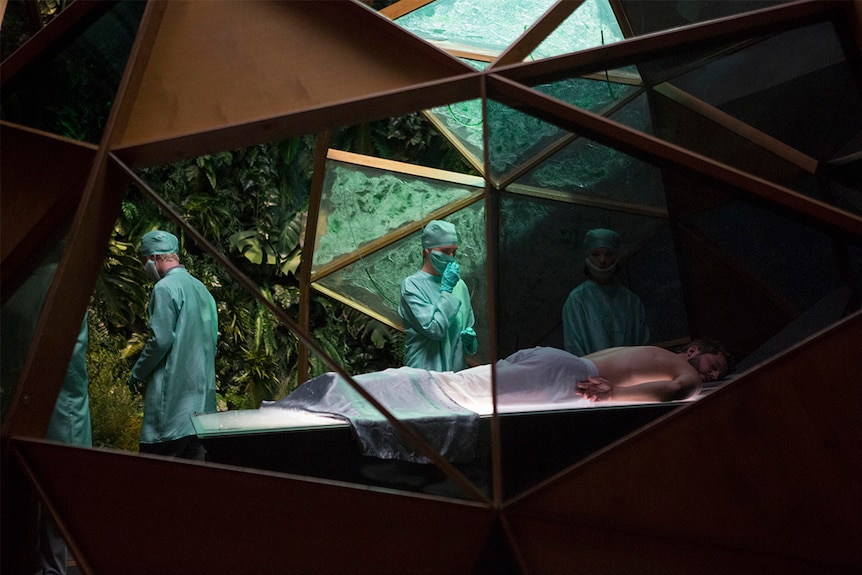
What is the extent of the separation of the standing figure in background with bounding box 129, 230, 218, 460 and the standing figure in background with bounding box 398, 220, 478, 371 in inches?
43.4

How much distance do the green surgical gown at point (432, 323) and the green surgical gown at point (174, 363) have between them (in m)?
1.12

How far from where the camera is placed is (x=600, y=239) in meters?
3.08

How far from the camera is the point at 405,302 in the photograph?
5.35 meters

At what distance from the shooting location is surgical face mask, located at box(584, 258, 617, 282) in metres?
3.05

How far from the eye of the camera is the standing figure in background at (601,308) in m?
3.05

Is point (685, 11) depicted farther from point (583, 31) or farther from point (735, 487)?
point (735, 487)

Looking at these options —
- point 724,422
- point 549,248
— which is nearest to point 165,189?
point 549,248

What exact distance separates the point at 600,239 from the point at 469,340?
2.52m

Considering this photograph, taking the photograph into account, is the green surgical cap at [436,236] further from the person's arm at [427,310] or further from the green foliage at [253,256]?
the green foliage at [253,256]

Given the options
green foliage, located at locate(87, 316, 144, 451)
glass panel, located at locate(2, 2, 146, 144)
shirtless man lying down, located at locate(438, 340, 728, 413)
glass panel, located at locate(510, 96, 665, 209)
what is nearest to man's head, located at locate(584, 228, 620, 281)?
glass panel, located at locate(510, 96, 665, 209)

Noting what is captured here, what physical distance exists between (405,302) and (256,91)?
249cm

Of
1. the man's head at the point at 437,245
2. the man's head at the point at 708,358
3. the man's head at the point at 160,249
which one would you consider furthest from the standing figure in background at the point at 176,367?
the man's head at the point at 708,358

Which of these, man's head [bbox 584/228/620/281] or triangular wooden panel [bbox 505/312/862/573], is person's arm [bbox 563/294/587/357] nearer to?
man's head [bbox 584/228/620/281]

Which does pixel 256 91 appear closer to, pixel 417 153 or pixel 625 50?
pixel 625 50
